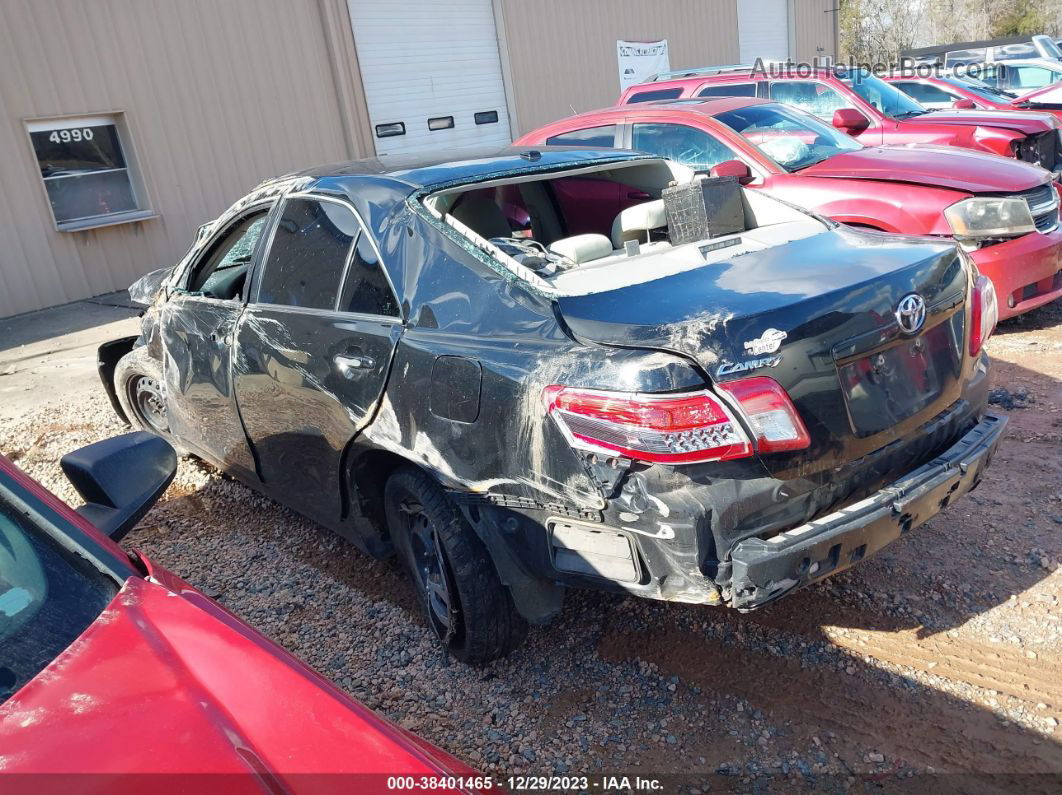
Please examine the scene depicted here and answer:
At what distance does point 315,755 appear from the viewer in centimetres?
149

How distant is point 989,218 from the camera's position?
5691 mm

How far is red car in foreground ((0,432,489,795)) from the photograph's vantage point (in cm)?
142

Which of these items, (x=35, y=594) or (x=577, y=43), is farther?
(x=577, y=43)

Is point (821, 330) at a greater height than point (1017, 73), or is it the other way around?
point (821, 330)

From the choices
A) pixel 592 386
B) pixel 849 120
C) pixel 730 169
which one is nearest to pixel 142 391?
pixel 592 386

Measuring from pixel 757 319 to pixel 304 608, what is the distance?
2326 mm

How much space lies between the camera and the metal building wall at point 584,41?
1491 centimetres

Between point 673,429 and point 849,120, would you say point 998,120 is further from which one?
point 673,429

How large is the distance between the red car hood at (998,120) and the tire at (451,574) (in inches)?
272

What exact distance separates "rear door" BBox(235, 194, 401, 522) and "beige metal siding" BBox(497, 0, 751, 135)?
1110 centimetres

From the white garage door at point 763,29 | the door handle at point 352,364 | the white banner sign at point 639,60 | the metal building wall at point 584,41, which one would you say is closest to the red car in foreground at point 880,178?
the door handle at point 352,364

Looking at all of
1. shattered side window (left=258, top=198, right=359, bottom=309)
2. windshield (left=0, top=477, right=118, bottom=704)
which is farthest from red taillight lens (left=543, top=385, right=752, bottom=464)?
shattered side window (left=258, top=198, right=359, bottom=309)

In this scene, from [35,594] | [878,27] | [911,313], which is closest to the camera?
[35,594]

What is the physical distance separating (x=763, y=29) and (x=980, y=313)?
20.6 m
